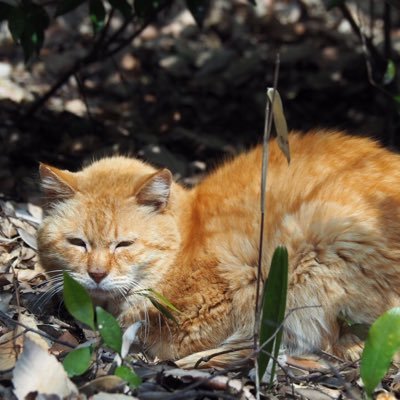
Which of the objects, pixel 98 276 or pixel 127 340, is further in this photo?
pixel 98 276

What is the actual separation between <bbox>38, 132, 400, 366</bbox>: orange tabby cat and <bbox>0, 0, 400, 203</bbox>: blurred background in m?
1.58

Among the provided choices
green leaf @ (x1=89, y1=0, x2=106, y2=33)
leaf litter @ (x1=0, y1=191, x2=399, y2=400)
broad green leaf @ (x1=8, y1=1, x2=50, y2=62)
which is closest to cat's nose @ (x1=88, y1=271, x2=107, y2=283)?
leaf litter @ (x1=0, y1=191, x2=399, y2=400)

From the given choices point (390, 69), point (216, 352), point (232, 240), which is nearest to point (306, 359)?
point (216, 352)

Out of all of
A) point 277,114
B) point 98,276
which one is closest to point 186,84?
point 98,276

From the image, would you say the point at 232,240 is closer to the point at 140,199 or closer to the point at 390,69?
the point at 140,199

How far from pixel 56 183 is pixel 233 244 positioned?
97cm

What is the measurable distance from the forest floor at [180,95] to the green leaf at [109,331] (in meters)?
1.57

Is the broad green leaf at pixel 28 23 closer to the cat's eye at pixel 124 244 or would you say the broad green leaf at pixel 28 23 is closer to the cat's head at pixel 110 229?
the cat's head at pixel 110 229

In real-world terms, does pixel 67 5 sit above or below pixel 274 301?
above

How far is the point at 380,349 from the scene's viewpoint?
294 centimetres

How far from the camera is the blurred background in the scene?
236 inches

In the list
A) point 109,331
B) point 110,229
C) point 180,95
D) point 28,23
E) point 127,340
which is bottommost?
point 127,340

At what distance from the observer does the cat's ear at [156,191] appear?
146 inches

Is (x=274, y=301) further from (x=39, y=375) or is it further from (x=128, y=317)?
(x=128, y=317)
